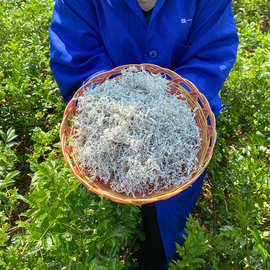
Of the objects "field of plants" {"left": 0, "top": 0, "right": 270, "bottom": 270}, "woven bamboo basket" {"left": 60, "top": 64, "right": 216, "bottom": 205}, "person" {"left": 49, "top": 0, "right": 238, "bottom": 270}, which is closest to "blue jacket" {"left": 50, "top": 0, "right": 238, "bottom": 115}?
"person" {"left": 49, "top": 0, "right": 238, "bottom": 270}

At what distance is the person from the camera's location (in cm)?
140

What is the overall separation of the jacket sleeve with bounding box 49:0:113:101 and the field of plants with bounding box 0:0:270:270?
1.36 feet

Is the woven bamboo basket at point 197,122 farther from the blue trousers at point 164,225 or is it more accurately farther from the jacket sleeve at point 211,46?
the blue trousers at point 164,225

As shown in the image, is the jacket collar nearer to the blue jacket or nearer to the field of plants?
the blue jacket

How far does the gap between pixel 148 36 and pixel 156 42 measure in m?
0.06

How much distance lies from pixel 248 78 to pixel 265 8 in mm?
1936

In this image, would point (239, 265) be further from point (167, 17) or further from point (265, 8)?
point (265, 8)

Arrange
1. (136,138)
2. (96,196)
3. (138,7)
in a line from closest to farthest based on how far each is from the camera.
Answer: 1. (136,138)
2. (96,196)
3. (138,7)

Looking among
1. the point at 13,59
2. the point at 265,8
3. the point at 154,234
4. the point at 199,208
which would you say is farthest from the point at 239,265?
the point at 265,8

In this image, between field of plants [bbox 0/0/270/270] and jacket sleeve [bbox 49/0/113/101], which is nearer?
field of plants [bbox 0/0/270/270]

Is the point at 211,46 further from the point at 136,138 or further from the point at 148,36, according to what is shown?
the point at 136,138

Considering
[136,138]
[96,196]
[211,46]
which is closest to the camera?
[136,138]

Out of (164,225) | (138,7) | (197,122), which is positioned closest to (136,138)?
(197,122)

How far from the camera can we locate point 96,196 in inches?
49.1
